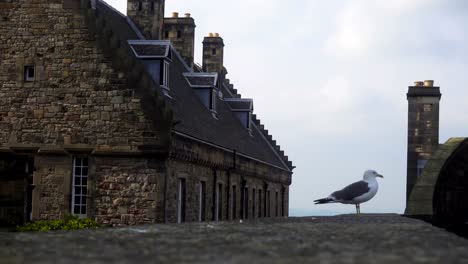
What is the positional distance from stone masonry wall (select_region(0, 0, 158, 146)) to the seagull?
27.5ft

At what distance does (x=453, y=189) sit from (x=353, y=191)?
2.89m

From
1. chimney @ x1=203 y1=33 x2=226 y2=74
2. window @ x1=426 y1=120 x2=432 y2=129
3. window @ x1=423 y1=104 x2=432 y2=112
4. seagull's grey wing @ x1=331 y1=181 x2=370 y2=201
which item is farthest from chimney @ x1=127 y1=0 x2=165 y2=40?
seagull's grey wing @ x1=331 y1=181 x2=370 y2=201

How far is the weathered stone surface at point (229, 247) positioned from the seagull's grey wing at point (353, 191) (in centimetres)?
1146

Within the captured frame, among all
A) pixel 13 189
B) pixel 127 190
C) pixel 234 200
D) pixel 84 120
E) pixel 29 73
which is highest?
pixel 29 73

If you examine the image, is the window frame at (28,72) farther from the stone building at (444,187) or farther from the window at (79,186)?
the stone building at (444,187)

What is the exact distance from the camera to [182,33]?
133 ft

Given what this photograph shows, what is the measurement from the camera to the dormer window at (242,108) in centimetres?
4397

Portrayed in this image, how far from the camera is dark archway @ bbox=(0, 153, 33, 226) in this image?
66.2ft

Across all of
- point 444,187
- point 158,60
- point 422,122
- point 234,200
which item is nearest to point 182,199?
point 158,60

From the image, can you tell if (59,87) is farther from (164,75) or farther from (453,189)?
(453,189)

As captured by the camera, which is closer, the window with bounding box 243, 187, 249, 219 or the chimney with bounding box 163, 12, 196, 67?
the window with bounding box 243, 187, 249, 219

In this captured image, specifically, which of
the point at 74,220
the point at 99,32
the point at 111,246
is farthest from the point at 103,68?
the point at 111,246

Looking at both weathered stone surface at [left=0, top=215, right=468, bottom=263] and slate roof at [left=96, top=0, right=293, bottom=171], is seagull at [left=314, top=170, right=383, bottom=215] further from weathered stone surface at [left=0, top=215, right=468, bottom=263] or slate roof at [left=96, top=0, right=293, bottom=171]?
weathered stone surface at [left=0, top=215, right=468, bottom=263]

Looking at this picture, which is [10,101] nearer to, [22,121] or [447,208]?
[22,121]
